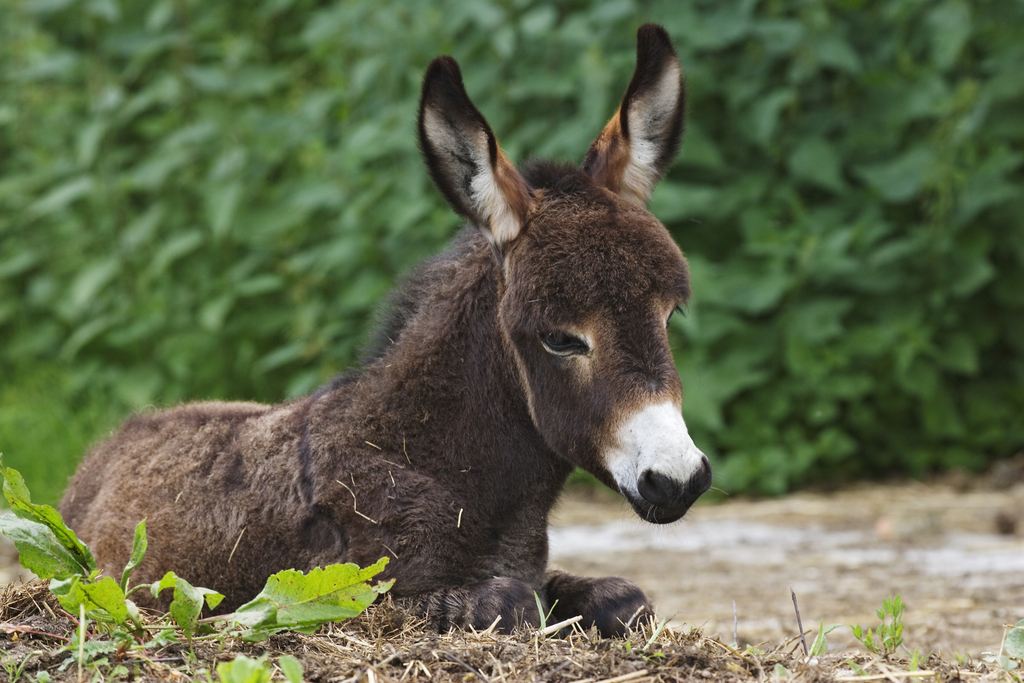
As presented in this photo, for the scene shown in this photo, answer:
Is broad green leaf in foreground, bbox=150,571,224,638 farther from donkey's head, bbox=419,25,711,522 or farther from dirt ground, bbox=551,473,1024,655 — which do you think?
dirt ground, bbox=551,473,1024,655

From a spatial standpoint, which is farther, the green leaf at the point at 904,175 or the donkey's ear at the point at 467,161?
the green leaf at the point at 904,175

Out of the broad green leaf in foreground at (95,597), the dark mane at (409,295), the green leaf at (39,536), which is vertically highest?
the dark mane at (409,295)

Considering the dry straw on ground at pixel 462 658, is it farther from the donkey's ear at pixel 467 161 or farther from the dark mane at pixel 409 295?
the donkey's ear at pixel 467 161

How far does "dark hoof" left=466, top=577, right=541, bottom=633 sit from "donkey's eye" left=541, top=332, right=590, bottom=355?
71cm

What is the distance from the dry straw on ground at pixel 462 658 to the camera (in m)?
3.43

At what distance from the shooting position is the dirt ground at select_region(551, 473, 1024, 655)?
5656mm

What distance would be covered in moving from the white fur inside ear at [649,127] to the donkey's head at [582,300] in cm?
16

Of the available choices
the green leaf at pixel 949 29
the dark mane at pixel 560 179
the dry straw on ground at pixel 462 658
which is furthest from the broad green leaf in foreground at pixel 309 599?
the green leaf at pixel 949 29

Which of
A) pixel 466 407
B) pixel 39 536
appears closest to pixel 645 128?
pixel 466 407

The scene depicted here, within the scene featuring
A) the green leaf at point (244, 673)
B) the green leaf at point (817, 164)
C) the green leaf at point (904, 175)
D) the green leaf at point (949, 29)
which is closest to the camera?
the green leaf at point (244, 673)

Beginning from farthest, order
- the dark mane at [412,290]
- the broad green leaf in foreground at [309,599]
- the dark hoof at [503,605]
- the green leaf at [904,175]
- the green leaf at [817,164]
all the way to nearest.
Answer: the green leaf at [817,164] → the green leaf at [904,175] → the dark mane at [412,290] → the dark hoof at [503,605] → the broad green leaf in foreground at [309,599]

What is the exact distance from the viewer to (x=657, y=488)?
12.2 ft

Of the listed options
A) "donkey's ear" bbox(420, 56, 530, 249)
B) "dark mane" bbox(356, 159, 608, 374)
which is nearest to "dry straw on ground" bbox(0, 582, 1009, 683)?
Result: "dark mane" bbox(356, 159, 608, 374)

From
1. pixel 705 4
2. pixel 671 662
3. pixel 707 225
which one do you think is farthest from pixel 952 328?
pixel 671 662
